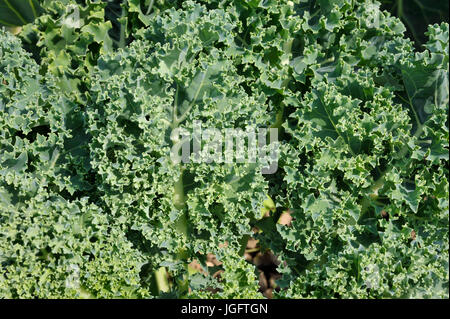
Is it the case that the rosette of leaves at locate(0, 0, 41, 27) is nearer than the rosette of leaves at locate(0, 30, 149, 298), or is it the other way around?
the rosette of leaves at locate(0, 30, 149, 298)

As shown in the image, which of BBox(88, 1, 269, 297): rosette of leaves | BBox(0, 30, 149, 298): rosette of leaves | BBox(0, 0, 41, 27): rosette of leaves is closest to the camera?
BBox(0, 30, 149, 298): rosette of leaves

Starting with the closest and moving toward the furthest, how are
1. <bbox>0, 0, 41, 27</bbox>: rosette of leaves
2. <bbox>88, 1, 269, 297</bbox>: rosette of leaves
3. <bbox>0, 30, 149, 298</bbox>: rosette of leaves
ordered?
<bbox>0, 30, 149, 298</bbox>: rosette of leaves, <bbox>88, 1, 269, 297</bbox>: rosette of leaves, <bbox>0, 0, 41, 27</bbox>: rosette of leaves

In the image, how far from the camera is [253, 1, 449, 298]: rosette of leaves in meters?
3.29

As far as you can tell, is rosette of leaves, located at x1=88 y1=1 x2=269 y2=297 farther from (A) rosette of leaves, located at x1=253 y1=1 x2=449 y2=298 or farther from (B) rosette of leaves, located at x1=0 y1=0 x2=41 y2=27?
(B) rosette of leaves, located at x1=0 y1=0 x2=41 y2=27

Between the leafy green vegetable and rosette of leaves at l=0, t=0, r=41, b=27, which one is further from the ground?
rosette of leaves at l=0, t=0, r=41, b=27

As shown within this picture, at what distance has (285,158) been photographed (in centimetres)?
365

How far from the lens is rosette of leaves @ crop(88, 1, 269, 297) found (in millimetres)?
3367

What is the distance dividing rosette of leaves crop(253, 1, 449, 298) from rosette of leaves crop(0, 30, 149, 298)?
3.56 ft

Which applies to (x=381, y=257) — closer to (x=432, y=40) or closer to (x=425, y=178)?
(x=425, y=178)

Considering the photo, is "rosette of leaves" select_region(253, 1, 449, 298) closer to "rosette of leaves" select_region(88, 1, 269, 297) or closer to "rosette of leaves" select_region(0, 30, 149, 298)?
"rosette of leaves" select_region(88, 1, 269, 297)

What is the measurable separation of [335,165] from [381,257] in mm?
612

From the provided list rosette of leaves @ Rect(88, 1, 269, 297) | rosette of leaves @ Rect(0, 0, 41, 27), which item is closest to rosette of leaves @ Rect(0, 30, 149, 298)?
rosette of leaves @ Rect(88, 1, 269, 297)

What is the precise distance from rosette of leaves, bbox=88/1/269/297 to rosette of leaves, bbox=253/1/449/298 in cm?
33

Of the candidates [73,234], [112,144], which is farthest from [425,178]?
[73,234]
